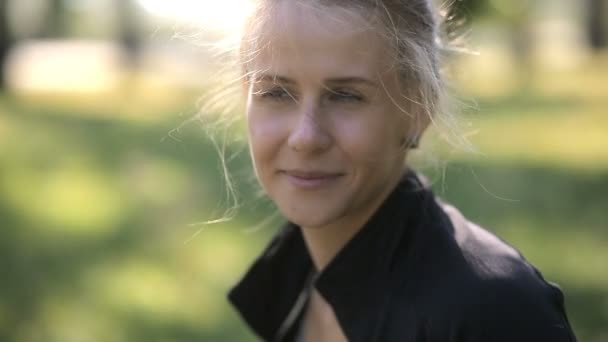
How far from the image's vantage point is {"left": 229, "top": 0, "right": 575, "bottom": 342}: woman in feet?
6.68

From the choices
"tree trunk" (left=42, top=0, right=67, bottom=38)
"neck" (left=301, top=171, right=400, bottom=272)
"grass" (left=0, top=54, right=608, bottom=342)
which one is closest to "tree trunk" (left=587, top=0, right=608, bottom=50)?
"grass" (left=0, top=54, right=608, bottom=342)

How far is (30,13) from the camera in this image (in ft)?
78.1

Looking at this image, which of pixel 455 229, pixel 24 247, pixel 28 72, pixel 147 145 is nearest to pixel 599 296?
pixel 455 229

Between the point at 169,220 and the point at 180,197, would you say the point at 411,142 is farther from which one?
the point at 180,197

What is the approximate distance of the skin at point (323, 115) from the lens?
2.17 meters

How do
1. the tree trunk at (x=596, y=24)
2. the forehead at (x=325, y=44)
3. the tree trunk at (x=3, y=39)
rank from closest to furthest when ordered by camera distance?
the forehead at (x=325, y=44)
the tree trunk at (x=3, y=39)
the tree trunk at (x=596, y=24)

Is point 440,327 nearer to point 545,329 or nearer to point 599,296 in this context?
point 545,329

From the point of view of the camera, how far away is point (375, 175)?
2.29 m

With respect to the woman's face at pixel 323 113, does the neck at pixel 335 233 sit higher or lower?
lower

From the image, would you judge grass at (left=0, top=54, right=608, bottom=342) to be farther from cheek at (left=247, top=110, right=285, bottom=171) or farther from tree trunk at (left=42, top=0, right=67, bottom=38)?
tree trunk at (left=42, top=0, right=67, bottom=38)

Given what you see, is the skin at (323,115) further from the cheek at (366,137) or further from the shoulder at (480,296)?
the shoulder at (480,296)

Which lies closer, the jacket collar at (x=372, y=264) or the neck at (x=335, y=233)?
the jacket collar at (x=372, y=264)

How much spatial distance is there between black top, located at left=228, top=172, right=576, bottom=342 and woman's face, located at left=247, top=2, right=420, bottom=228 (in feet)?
0.38

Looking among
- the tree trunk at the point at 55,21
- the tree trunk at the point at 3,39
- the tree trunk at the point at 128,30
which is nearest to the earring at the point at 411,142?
the tree trunk at the point at 3,39
